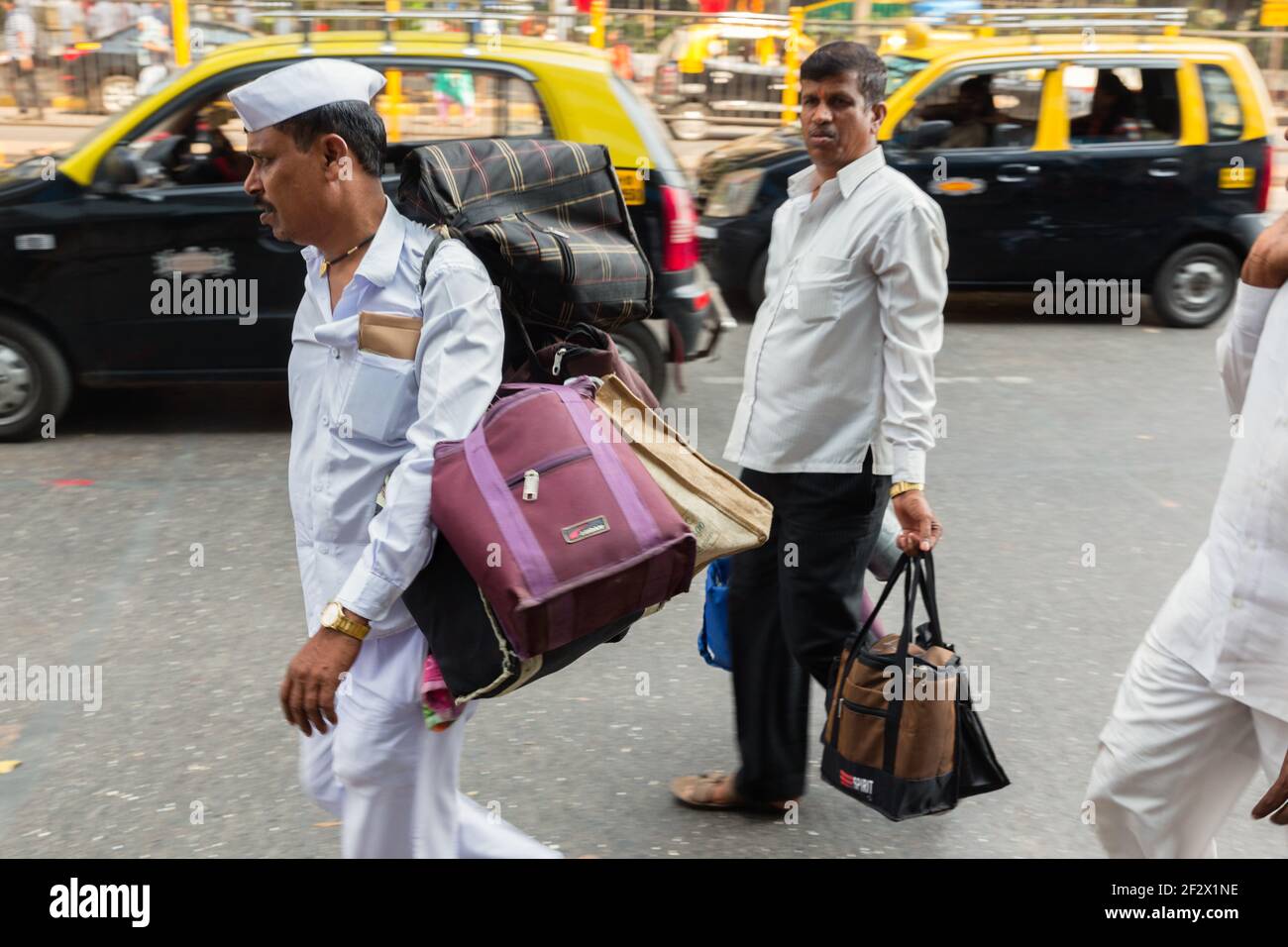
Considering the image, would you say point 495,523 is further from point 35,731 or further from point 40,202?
point 40,202

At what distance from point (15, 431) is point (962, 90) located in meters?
6.29

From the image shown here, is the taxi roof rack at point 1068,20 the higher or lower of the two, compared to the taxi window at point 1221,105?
higher

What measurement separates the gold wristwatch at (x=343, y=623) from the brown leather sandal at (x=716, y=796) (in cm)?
169

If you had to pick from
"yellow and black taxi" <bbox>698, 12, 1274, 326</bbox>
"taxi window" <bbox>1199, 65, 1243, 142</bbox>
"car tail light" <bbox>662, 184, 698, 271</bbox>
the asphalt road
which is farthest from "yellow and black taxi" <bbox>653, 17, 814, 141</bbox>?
"car tail light" <bbox>662, 184, 698, 271</bbox>

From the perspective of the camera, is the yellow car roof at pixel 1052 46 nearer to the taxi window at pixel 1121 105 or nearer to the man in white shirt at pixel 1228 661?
the taxi window at pixel 1121 105

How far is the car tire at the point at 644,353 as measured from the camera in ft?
24.2

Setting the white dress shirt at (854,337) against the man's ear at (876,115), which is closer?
the white dress shirt at (854,337)

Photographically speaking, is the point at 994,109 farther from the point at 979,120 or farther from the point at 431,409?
the point at 431,409

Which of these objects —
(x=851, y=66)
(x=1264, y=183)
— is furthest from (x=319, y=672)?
(x=1264, y=183)

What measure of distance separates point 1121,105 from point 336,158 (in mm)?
8622

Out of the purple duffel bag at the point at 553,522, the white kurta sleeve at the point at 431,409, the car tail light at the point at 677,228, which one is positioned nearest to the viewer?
the purple duffel bag at the point at 553,522

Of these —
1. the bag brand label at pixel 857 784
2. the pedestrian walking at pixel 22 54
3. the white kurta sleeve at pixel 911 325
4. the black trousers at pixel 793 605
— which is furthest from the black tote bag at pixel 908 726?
the pedestrian walking at pixel 22 54

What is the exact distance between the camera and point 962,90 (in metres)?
9.90

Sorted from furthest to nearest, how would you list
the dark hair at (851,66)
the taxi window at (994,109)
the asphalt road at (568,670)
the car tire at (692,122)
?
the car tire at (692,122)
the taxi window at (994,109)
the asphalt road at (568,670)
the dark hair at (851,66)
